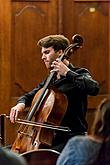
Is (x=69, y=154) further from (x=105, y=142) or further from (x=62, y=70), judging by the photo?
(x=62, y=70)

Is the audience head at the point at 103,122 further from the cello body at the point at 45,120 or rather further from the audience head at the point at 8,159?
the cello body at the point at 45,120

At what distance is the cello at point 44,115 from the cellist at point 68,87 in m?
0.07

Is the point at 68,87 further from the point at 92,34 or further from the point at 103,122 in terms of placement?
the point at 92,34

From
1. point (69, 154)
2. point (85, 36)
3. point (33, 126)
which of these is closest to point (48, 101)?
point (33, 126)

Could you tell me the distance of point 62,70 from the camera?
Answer: 291cm

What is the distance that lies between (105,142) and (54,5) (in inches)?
105

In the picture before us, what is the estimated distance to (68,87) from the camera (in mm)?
2980

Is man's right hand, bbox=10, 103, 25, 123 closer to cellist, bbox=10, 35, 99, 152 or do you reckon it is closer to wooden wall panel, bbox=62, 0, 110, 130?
cellist, bbox=10, 35, 99, 152

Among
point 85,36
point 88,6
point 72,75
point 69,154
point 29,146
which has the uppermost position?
point 88,6

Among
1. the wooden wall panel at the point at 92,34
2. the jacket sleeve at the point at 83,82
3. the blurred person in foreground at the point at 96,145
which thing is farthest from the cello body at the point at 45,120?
the wooden wall panel at the point at 92,34

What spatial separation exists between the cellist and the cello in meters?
0.07

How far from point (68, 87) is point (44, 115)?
0.82ft

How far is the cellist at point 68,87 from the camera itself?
2912 millimetres

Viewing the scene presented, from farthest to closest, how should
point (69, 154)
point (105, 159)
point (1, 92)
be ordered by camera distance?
1. point (1, 92)
2. point (69, 154)
3. point (105, 159)
